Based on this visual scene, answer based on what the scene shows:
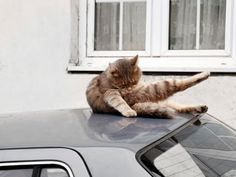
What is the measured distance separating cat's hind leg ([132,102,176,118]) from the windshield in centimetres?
13

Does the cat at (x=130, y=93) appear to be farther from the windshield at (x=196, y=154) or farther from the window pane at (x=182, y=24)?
the window pane at (x=182, y=24)

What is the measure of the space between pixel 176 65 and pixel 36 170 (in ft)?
11.4

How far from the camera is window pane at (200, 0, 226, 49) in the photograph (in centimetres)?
534

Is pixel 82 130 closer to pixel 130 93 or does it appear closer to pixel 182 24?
pixel 130 93

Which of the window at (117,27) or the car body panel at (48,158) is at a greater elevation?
the window at (117,27)

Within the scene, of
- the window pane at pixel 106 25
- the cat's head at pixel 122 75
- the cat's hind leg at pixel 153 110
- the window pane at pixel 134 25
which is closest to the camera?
the cat's hind leg at pixel 153 110

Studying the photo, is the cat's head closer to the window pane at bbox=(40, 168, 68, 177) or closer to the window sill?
the window pane at bbox=(40, 168, 68, 177)

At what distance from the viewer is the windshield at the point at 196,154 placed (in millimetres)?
1941

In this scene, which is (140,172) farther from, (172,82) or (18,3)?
(18,3)

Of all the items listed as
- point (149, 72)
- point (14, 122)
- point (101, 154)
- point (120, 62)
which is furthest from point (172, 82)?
point (149, 72)

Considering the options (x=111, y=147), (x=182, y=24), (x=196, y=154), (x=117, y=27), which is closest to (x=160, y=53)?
(x=182, y=24)

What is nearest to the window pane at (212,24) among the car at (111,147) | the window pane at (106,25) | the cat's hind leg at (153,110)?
the window pane at (106,25)

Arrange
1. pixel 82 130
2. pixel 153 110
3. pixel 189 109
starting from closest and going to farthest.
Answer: pixel 82 130 → pixel 153 110 → pixel 189 109

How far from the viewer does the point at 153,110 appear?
2510 millimetres
